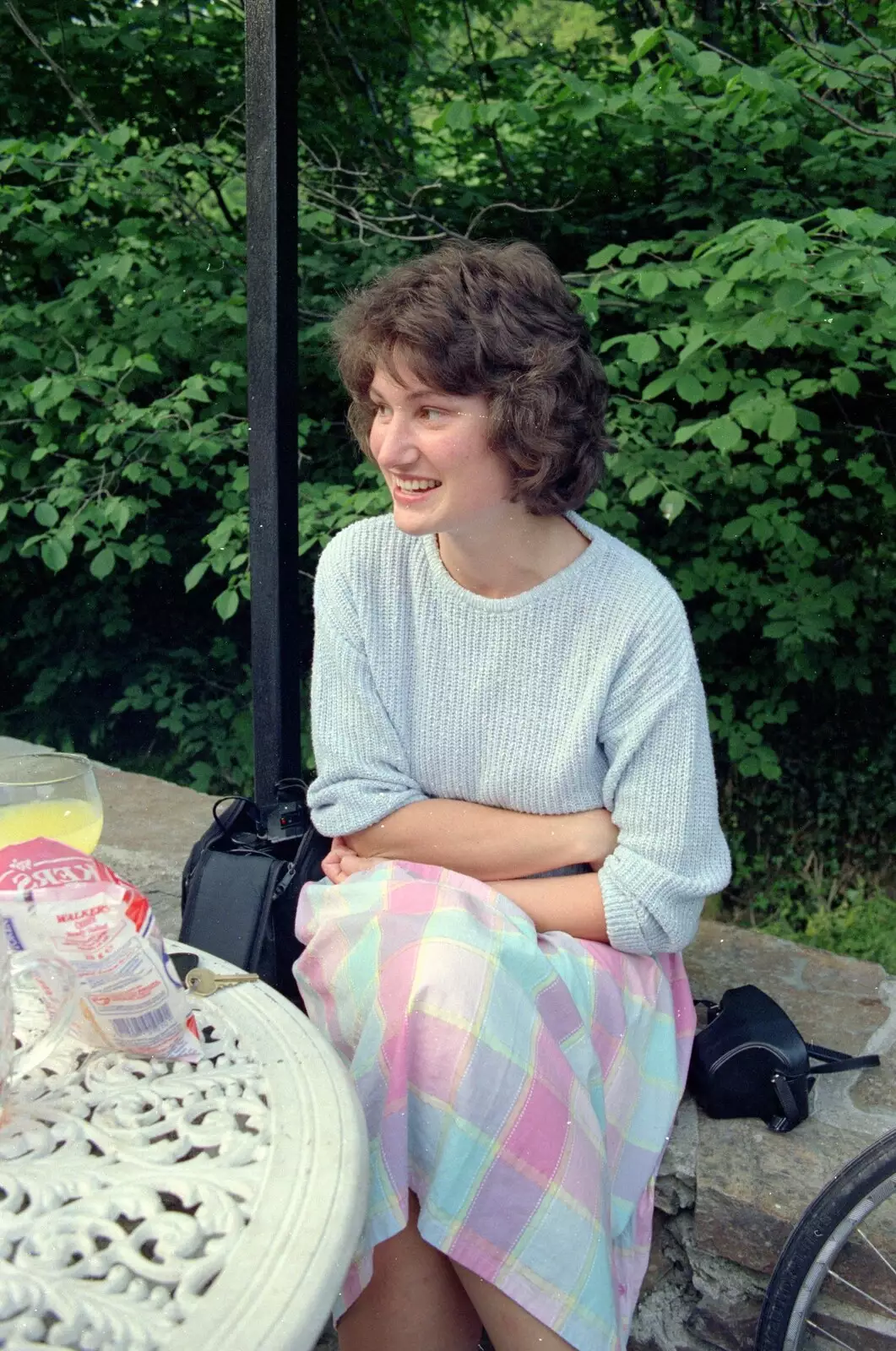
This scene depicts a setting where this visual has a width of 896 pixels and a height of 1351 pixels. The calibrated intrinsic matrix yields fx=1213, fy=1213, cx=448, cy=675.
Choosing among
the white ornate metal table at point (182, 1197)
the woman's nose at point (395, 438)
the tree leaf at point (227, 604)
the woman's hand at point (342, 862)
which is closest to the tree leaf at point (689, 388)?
the tree leaf at point (227, 604)

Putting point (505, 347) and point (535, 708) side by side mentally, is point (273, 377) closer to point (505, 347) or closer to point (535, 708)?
point (505, 347)

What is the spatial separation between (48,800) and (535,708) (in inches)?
30.4

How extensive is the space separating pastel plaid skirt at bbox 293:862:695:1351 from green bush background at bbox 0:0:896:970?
162 cm

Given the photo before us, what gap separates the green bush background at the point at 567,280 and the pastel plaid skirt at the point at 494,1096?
5.32ft

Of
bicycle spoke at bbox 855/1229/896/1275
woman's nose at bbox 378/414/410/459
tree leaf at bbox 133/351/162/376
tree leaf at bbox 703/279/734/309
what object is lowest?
bicycle spoke at bbox 855/1229/896/1275

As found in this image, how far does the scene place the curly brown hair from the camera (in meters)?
1.60

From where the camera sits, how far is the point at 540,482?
168cm

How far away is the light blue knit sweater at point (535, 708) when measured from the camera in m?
1.64

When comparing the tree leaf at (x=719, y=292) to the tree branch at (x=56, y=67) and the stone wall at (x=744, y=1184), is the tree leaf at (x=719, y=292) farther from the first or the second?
the tree branch at (x=56, y=67)

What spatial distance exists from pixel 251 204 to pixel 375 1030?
1.28m

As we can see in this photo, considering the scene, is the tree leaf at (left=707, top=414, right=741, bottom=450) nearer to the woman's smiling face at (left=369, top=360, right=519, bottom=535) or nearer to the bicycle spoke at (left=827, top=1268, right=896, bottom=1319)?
the woman's smiling face at (left=369, top=360, right=519, bottom=535)

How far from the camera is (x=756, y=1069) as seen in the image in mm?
1656

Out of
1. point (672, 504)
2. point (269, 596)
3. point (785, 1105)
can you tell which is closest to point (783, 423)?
point (672, 504)

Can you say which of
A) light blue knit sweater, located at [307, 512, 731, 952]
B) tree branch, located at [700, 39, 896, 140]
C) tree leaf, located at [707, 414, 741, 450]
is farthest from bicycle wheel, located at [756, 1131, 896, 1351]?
tree branch, located at [700, 39, 896, 140]
